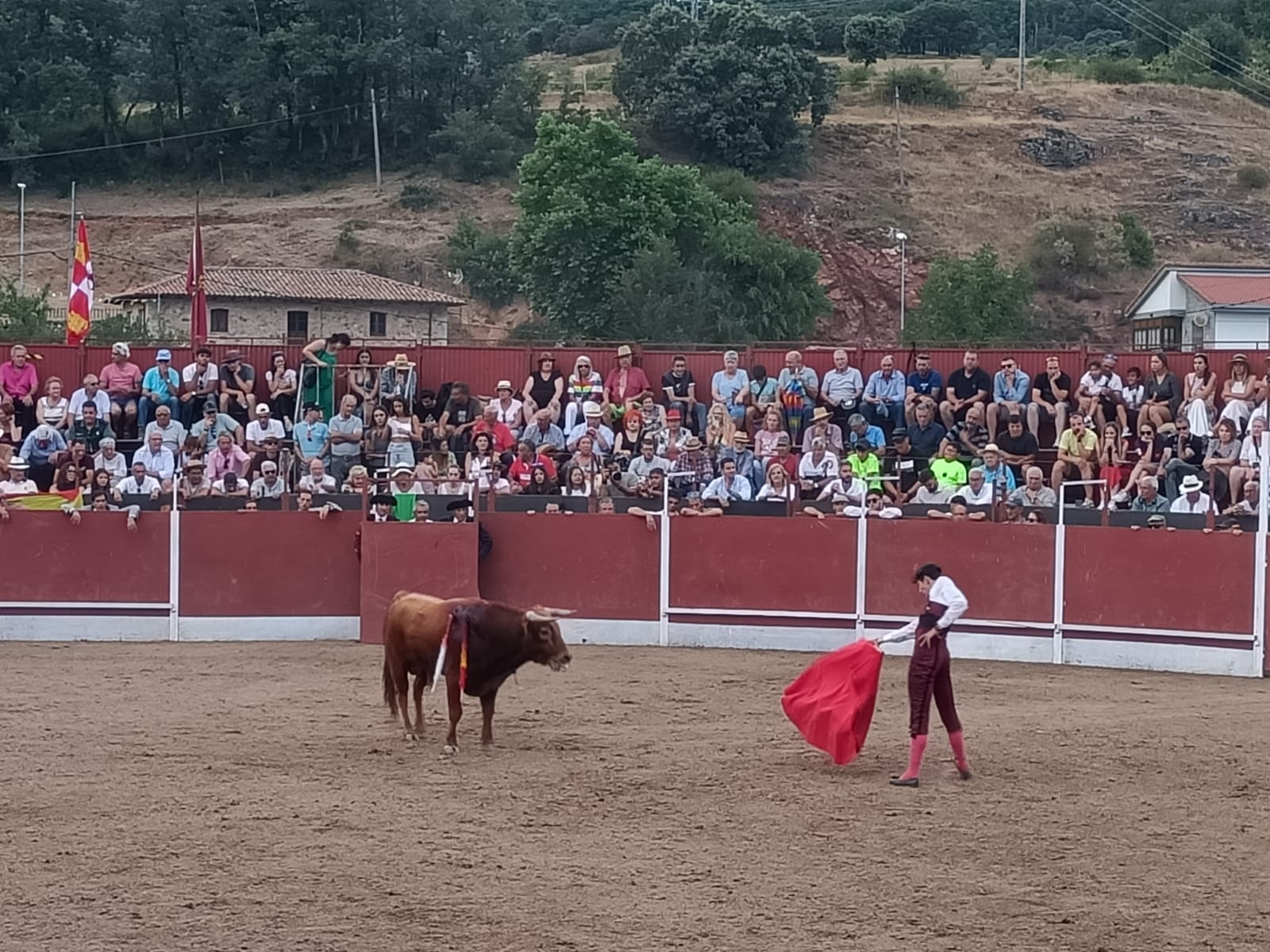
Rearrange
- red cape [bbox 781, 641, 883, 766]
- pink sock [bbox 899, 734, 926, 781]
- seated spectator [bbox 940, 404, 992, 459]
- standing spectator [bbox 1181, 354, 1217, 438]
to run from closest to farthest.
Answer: pink sock [bbox 899, 734, 926, 781] < red cape [bbox 781, 641, 883, 766] < standing spectator [bbox 1181, 354, 1217, 438] < seated spectator [bbox 940, 404, 992, 459]

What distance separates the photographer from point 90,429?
17594mm

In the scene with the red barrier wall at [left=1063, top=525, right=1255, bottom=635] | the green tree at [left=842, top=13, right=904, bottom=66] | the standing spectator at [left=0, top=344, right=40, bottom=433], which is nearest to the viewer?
the red barrier wall at [left=1063, top=525, right=1255, bottom=635]

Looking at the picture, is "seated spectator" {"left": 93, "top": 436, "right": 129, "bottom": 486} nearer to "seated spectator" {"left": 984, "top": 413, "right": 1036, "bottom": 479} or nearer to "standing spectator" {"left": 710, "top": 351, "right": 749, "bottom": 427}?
"standing spectator" {"left": 710, "top": 351, "right": 749, "bottom": 427}

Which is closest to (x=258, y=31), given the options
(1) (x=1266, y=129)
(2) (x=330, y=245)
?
(2) (x=330, y=245)

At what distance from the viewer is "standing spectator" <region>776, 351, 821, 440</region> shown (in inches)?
696

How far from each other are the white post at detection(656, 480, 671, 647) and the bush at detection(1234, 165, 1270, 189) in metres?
53.7

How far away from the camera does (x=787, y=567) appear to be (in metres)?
16.0

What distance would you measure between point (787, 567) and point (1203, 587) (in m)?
3.53

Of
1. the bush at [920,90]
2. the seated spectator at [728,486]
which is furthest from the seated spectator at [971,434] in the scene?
the bush at [920,90]

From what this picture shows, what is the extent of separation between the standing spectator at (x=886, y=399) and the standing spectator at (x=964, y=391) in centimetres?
44

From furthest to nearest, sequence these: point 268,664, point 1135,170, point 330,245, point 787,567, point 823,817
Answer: point 1135,170
point 330,245
point 787,567
point 268,664
point 823,817

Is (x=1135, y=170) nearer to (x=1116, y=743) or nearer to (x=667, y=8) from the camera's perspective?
(x=667, y=8)

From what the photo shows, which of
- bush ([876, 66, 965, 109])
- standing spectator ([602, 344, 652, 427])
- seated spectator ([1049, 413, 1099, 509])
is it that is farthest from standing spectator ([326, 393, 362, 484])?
bush ([876, 66, 965, 109])

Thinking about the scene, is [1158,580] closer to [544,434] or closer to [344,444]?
[544,434]
